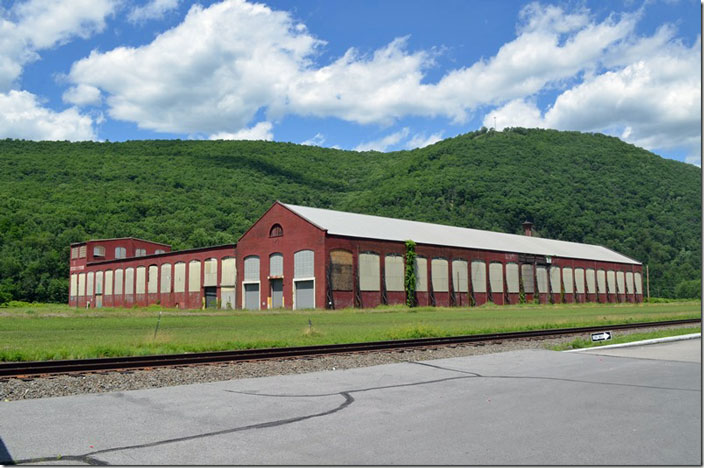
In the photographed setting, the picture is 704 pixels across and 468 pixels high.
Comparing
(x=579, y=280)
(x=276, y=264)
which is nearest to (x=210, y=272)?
(x=276, y=264)

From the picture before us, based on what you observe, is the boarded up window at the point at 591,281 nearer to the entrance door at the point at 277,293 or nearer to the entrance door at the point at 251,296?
the entrance door at the point at 277,293

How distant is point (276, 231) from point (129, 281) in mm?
26493

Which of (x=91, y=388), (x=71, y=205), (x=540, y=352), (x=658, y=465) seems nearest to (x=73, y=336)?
(x=91, y=388)

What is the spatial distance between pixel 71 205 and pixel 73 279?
1254 inches

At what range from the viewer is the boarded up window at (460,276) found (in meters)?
58.8

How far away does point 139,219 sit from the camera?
115 meters

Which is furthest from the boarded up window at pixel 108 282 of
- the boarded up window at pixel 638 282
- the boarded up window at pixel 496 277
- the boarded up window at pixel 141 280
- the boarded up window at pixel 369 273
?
the boarded up window at pixel 638 282

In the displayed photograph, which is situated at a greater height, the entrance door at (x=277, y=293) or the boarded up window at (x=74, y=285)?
the boarded up window at (x=74, y=285)

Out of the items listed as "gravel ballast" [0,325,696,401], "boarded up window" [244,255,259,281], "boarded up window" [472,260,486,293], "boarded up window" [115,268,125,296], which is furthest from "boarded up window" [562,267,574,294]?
"gravel ballast" [0,325,696,401]

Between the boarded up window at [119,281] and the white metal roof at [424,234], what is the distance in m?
29.9

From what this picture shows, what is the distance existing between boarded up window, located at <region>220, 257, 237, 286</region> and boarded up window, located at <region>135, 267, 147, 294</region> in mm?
14470

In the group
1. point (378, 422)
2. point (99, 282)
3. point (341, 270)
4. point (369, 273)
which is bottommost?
point (378, 422)

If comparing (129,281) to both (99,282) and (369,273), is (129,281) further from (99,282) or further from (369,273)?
(369,273)

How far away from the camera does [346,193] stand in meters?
166
